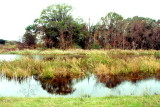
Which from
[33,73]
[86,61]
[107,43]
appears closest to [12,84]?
[33,73]

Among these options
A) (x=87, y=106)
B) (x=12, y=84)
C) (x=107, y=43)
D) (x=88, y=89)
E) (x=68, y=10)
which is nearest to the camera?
(x=87, y=106)

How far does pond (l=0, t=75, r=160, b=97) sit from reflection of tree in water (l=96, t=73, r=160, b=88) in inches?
6.8

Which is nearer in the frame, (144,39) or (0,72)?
(0,72)

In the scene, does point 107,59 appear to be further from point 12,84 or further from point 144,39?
point 144,39

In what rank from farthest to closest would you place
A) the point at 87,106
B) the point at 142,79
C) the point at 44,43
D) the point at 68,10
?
the point at 68,10 < the point at 44,43 < the point at 142,79 < the point at 87,106

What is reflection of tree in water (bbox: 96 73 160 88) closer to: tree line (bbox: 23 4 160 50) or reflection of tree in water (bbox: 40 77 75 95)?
reflection of tree in water (bbox: 40 77 75 95)

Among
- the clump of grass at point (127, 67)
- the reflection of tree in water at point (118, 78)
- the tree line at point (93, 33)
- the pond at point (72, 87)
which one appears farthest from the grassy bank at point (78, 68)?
the tree line at point (93, 33)

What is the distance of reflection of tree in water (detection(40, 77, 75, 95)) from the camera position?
7875mm

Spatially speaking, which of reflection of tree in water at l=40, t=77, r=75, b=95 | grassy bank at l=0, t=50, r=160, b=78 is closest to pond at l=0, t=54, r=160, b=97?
reflection of tree in water at l=40, t=77, r=75, b=95

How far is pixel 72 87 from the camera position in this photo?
8.43 meters

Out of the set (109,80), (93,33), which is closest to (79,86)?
(109,80)

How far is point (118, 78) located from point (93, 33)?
29125 millimetres

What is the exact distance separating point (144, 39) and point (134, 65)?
87.2 ft

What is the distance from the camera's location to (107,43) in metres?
34.7
